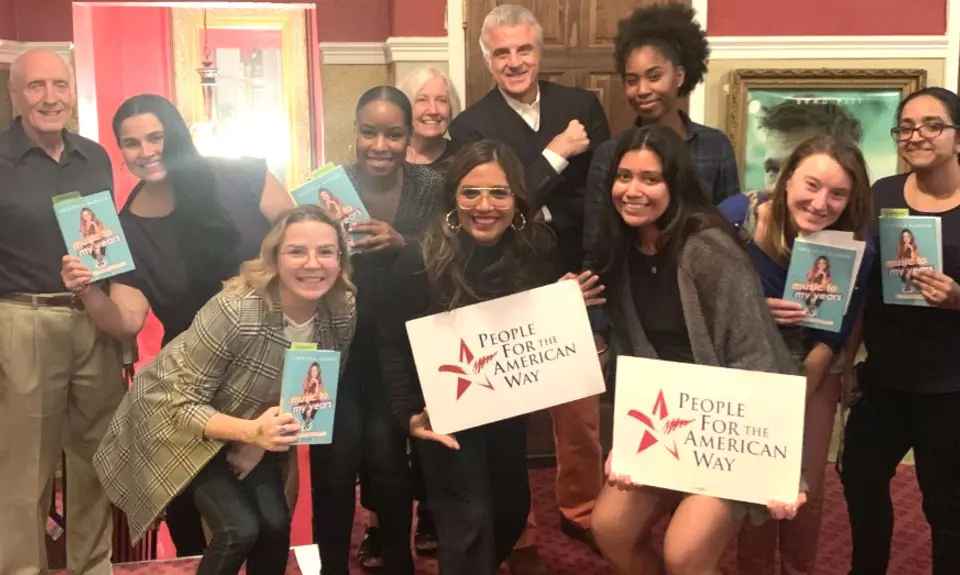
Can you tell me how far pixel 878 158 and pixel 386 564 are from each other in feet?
9.61

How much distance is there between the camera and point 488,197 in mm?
2049

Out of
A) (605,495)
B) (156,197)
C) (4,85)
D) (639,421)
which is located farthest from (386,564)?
(4,85)

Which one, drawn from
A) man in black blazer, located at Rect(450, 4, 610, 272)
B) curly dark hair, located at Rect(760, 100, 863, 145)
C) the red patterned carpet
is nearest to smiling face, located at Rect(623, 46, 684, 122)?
man in black blazer, located at Rect(450, 4, 610, 272)

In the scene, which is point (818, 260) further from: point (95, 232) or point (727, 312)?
point (95, 232)

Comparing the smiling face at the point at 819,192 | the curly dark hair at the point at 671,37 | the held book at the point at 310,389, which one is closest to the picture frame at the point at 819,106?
the curly dark hair at the point at 671,37

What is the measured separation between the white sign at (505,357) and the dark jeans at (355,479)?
0.82ft

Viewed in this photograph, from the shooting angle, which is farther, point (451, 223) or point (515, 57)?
point (515, 57)

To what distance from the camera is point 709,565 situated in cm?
194

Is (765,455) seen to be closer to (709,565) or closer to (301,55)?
(709,565)

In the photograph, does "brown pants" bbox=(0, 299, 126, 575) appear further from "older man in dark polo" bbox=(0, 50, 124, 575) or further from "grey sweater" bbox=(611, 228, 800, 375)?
"grey sweater" bbox=(611, 228, 800, 375)

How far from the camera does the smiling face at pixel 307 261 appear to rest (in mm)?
2006

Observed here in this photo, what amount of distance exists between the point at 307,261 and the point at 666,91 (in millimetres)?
1115

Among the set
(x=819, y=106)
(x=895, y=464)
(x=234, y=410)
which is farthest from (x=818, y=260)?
(x=819, y=106)

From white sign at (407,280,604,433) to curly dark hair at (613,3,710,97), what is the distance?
0.80 meters
